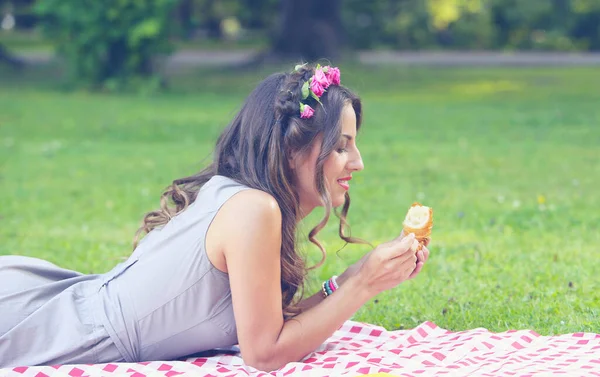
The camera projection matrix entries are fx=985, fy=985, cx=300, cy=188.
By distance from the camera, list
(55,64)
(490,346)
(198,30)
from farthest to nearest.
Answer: (198,30) → (55,64) → (490,346)

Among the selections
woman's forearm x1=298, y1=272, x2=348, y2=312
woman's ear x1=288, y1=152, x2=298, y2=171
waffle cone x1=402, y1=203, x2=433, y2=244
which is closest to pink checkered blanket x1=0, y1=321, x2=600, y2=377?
woman's forearm x1=298, y1=272, x2=348, y2=312

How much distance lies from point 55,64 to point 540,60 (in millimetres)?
12154

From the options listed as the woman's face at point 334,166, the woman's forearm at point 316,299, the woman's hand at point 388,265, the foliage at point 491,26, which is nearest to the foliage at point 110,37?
the foliage at point 491,26

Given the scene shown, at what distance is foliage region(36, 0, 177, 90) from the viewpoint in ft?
57.5

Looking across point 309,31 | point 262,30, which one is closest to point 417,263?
point 309,31

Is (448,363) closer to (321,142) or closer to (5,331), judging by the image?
(321,142)

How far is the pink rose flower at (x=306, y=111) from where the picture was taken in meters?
3.44

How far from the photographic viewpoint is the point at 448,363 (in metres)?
3.55

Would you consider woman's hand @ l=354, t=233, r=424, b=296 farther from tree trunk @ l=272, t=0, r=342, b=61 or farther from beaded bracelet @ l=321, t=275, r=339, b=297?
tree trunk @ l=272, t=0, r=342, b=61

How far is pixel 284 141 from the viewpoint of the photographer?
11.3ft

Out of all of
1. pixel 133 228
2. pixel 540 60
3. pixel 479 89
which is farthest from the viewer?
pixel 540 60

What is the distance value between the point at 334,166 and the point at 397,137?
8.48m

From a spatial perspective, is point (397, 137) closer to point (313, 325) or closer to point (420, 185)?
point (420, 185)

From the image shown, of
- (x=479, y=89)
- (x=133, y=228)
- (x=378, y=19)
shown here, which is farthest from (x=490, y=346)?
(x=378, y=19)
